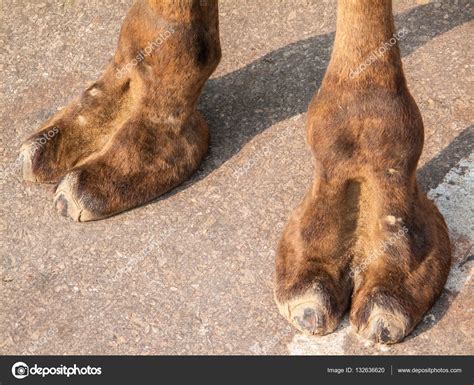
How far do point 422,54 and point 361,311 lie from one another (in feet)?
5.18

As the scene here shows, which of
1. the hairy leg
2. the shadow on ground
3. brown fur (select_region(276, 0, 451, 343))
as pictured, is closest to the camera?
brown fur (select_region(276, 0, 451, 343))

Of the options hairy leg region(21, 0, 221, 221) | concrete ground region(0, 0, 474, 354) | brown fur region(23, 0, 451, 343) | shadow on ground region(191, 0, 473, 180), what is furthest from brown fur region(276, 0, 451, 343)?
shadow on ground region(191, 0, 473, 180)

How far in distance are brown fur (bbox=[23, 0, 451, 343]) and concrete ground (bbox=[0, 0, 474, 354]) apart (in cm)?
10

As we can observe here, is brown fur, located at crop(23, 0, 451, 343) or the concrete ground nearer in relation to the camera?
brown fur, located at crop(23, 0, 451, 343)

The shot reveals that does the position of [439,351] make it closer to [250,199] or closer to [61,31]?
[250,199]

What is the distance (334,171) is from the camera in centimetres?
300

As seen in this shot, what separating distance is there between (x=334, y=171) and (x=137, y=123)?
0.87 meters

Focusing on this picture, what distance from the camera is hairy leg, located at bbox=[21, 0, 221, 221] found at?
11.2 feet

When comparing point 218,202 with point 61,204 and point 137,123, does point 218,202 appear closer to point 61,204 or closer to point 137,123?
point 137,123


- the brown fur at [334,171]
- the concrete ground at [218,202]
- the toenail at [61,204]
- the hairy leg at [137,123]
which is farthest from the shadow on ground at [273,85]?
the toenail at [61,204]

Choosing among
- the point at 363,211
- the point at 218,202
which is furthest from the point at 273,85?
the point at 363,211

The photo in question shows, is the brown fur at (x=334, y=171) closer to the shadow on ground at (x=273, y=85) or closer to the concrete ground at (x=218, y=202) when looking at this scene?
the concrete ground at (x=218, y=202)

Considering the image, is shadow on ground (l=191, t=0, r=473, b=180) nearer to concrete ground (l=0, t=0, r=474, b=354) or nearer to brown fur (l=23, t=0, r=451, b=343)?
concrete ground (l=0, t=0, r=474, b=354)

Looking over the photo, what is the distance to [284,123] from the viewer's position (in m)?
3.90
